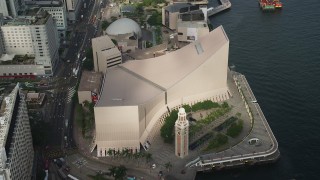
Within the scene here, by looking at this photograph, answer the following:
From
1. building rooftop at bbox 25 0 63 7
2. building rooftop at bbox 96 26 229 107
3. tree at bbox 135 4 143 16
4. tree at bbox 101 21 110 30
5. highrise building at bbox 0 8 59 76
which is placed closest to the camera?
building rooftop at bbox 96 26 229 107

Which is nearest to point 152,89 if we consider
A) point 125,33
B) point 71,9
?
point 125,33

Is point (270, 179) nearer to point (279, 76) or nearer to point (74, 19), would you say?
point (279, 76)

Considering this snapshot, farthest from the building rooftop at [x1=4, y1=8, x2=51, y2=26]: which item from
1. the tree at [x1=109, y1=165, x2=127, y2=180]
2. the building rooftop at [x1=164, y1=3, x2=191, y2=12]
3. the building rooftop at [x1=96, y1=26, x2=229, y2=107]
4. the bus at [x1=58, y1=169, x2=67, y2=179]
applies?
the tree at [x1=109, y1=165, x2=127, y2=180]

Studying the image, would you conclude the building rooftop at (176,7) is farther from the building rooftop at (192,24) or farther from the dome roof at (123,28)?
the dome roof at (123,28)

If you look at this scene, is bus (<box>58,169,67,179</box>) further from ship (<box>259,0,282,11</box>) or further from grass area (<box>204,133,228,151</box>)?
ship (<box>259,0,282,11</box>)

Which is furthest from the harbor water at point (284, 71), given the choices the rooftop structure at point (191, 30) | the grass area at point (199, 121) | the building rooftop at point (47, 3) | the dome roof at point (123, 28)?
the building rooftop at point (47, 3)

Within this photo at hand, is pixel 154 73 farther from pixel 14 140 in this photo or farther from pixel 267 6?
pixel 267 6
